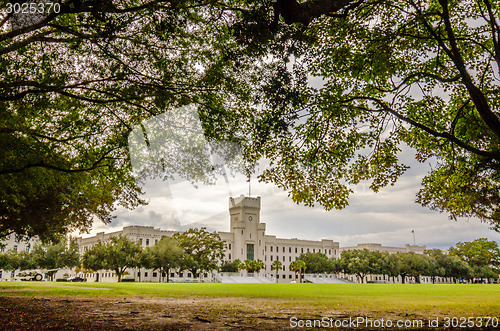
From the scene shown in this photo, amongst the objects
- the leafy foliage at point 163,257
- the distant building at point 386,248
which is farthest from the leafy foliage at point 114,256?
the distant building at point 386,248

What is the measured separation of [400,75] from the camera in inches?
573

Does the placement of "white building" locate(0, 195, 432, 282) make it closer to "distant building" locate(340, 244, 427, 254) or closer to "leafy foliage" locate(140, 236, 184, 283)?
"distant building" locate(340, 244, 427, 254)

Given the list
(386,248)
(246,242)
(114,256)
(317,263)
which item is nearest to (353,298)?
(114,256)

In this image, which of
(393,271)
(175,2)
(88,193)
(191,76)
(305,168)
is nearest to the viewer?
(175,2)

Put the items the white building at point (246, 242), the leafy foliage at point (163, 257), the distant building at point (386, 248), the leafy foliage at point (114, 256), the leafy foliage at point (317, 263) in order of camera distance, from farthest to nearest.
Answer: the distant building at point (386, 248)
the white building at point (246, 242)
the leafy foliage at point (317, 263)
the leafy foliage at point (163, 257)
the leafy foliage at point (114, 256)

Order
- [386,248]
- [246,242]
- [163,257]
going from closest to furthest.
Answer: [163,257]
[246,242]
[386,248]

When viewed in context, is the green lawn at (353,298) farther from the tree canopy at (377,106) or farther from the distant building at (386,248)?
the distant building at (386,248)

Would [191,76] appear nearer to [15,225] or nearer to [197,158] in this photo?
[197,158]

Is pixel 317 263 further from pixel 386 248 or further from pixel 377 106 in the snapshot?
pixel 377 106

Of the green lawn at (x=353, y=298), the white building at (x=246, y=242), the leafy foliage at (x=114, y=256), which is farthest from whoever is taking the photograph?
the white building at (x=246, y=242)

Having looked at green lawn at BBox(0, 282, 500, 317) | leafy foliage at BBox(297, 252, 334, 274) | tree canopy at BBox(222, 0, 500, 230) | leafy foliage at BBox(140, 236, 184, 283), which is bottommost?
leafy foliage at BBox(297, 252, 334, 274)

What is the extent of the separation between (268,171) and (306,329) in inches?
298

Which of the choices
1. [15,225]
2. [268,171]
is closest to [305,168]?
[268,171]

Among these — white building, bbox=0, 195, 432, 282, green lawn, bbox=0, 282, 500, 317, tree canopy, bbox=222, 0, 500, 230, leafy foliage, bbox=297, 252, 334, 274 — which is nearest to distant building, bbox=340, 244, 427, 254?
white building, bbox=0, 195, 432, 282
